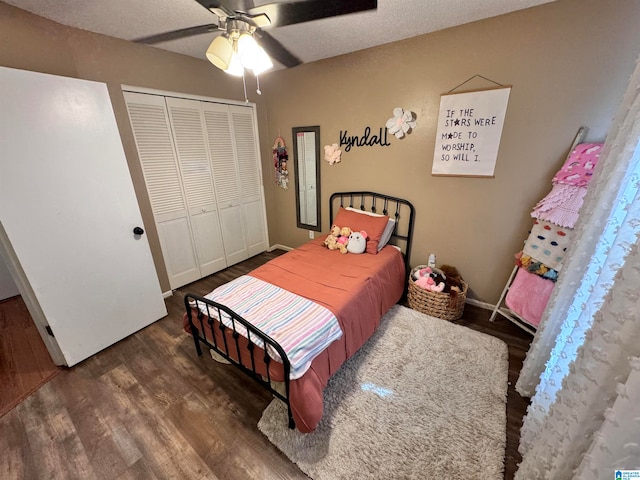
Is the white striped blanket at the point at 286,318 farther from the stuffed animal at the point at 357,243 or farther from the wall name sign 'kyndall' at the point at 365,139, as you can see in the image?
the wall name sign 'kyndall' at the point at 365,139

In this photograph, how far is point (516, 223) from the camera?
6.91 feet

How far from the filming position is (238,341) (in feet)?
4.92

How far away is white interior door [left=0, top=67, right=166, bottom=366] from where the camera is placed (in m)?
1.53

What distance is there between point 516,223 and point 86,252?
353 centimetres

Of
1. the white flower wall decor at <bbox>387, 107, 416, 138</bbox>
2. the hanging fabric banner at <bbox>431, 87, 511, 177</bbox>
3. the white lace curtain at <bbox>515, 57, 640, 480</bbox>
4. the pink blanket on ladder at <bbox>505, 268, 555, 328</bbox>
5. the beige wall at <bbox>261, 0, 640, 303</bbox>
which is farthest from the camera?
the white flower wall decor at <bbox>387, 107, 416, 138</bbox>

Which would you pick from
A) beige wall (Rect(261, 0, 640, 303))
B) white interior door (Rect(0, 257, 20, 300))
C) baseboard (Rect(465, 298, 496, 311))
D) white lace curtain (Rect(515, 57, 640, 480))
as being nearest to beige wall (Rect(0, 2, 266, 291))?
beige wall (Rect(261, 0, 640, 303))

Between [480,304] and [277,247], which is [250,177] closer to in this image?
[277,247]

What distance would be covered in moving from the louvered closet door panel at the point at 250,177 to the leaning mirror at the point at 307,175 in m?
0.59

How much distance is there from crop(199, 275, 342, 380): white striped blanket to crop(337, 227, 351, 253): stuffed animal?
940 mm

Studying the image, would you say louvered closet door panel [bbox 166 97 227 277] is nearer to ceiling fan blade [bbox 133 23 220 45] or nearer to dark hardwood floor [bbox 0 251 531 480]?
ceiling fan blade [bbox 133 23 220 45]

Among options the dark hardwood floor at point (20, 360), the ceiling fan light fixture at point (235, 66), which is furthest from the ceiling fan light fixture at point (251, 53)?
the dark hardwood floor at point (20, 360)

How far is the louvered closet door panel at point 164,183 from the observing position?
236 cm

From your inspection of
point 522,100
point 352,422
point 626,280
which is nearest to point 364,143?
point 522,100

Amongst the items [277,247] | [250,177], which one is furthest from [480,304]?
[250,177]
